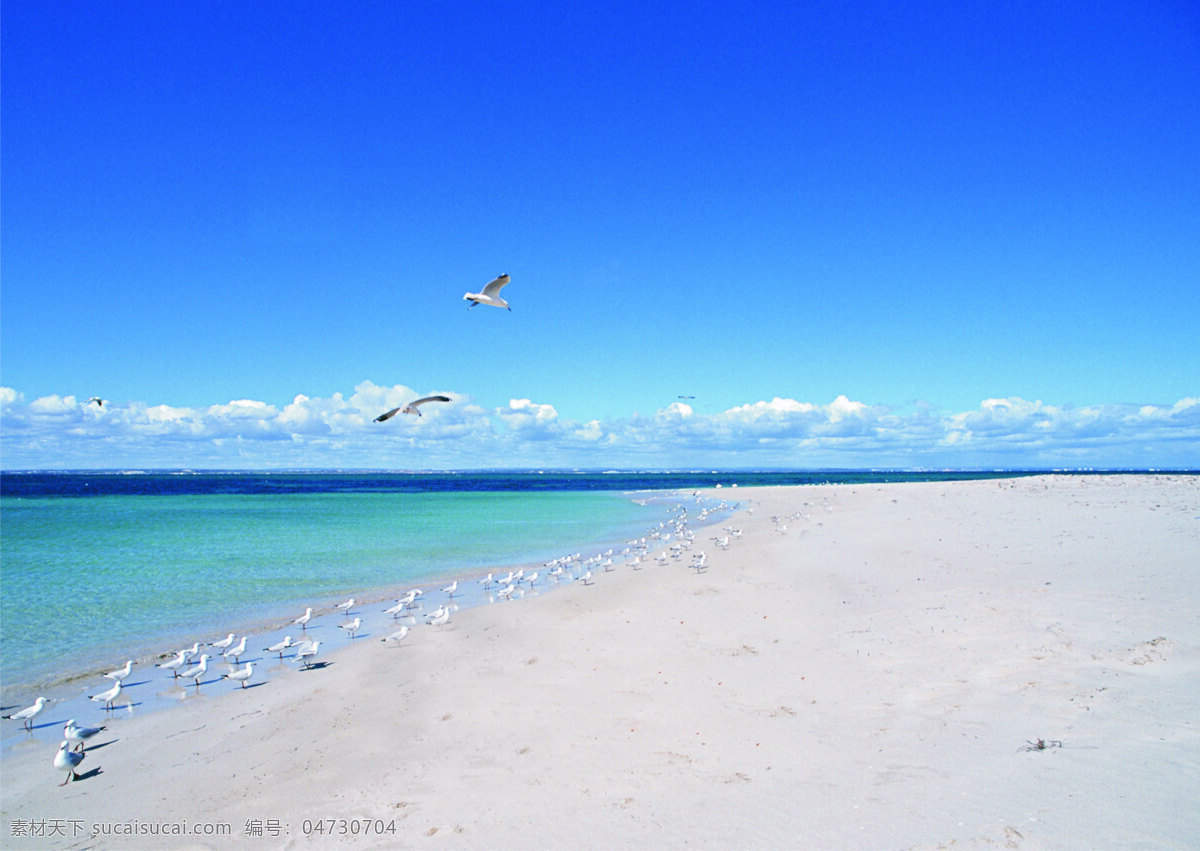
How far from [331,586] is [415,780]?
48.8 feet

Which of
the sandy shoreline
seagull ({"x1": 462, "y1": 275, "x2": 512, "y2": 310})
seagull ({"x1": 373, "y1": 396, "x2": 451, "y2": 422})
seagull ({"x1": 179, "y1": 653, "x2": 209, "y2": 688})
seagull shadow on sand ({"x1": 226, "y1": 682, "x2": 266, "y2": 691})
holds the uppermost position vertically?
seagull ({"x1": 462, "y1": 275, "x2": 512, "y2": 310})

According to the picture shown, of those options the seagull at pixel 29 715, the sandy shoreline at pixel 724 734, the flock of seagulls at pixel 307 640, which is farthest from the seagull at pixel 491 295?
the seagull at pixel 29 715

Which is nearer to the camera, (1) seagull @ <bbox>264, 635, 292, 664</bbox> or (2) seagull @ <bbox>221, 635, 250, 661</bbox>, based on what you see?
(2) seagull @ <bbox>221, 635, 250, 661</bbox>

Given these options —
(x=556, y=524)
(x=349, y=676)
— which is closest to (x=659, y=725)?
(x=349, y=676)

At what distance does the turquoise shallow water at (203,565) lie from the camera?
14469 mm

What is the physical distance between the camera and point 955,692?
750cm

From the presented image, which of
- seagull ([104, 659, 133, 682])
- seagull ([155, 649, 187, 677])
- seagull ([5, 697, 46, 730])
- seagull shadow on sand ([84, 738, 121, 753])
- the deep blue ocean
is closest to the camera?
seagull shadow on sand ([84, 738, 121, 753])

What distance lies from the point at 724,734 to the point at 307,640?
903 centimetres

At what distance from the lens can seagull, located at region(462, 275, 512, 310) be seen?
1162cm

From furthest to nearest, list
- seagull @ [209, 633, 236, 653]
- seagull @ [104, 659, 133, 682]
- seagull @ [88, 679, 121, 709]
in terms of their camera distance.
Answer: seagull @ [209, 633, 236, 653] < seagull @ [104, 659, 133, 682] < seagull @ [88, 679, 121, 709]

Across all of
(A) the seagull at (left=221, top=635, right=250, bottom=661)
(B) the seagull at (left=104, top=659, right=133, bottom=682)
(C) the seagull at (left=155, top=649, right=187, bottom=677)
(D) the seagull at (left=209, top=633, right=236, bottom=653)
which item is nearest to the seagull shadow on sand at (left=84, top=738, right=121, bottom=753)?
(B) the seagull at (left=104, top=659, right=133, bottom=682)

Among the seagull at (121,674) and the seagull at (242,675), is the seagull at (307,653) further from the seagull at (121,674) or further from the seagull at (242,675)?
the seagull at (121,674)

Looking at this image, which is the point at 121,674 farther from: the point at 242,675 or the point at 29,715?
the point at 242,675

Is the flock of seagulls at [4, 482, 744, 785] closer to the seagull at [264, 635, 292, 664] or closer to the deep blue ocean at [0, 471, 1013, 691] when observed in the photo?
the seagull at [264, 635, 292, 664]
